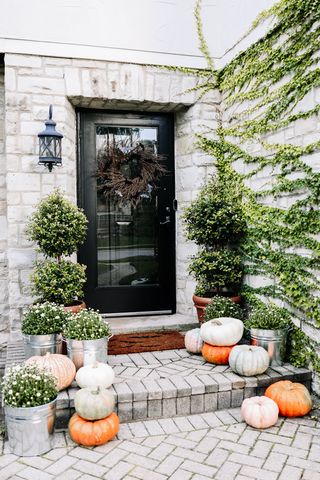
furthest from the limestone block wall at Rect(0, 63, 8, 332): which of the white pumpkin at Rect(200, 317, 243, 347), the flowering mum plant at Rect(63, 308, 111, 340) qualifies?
the white pumpkin at Rect(200, 317, 243, 347)

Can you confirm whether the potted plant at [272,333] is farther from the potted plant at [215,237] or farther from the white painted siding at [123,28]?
the white painted siding at [123,28]

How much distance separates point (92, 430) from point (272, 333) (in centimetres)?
163

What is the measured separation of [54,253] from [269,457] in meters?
2.56

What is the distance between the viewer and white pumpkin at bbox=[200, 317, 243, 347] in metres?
3.79

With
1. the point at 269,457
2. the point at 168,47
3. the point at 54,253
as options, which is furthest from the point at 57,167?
the point at 269,457

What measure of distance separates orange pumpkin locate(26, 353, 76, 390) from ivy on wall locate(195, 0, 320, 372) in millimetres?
1828

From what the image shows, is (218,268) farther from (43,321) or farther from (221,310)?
(43,321)

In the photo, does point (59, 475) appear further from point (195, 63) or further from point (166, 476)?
point (195, 63)

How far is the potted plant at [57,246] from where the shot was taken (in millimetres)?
4172

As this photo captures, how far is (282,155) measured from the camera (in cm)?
395

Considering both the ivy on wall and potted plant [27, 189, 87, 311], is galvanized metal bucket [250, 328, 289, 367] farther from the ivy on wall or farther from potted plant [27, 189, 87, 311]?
potted plant [27, 189, 87, 311]

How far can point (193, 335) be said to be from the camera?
13.6ft

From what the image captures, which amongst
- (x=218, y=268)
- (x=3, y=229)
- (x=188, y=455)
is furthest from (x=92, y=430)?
(x=3, y=229)

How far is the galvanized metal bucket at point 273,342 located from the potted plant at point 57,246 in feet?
5.41
